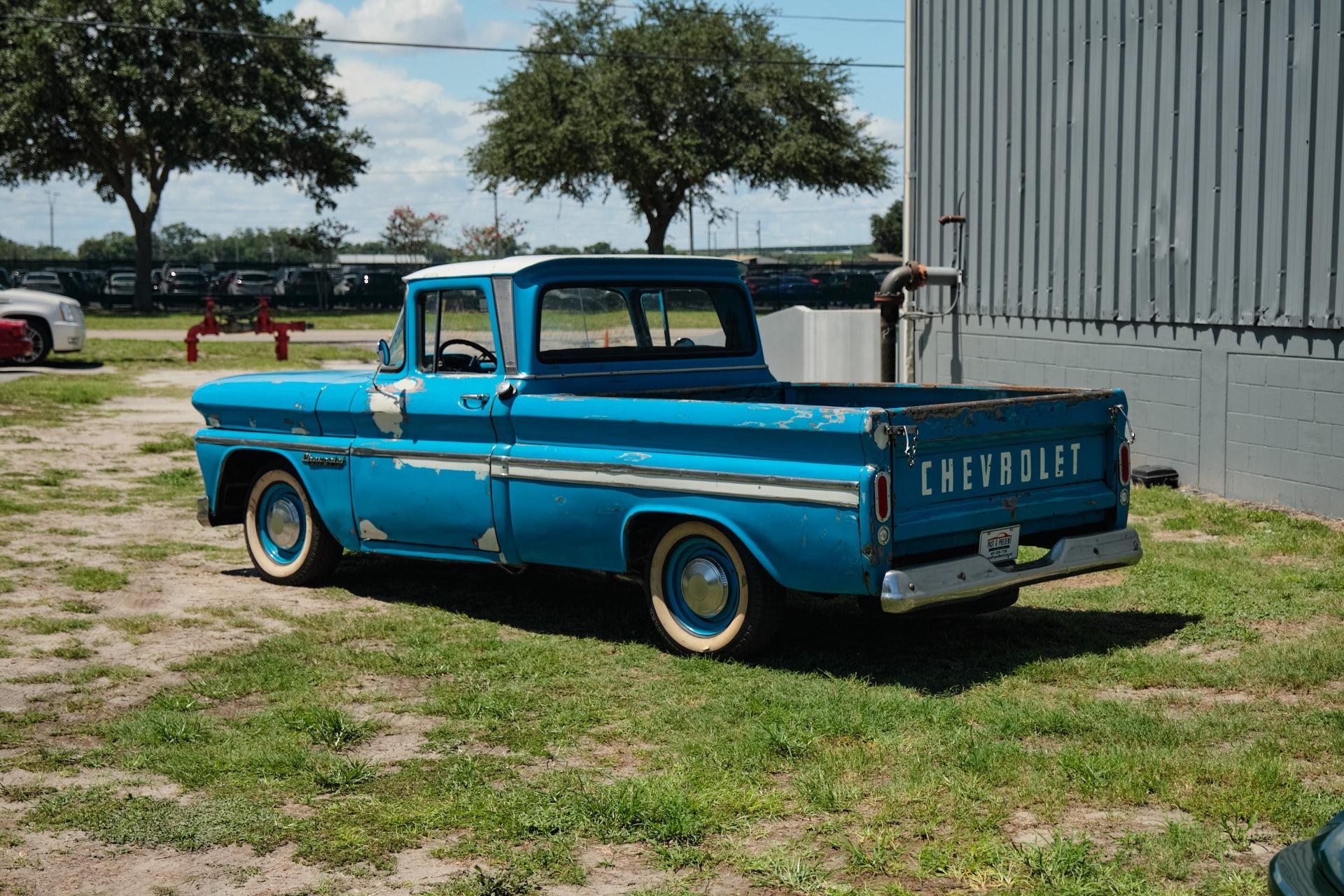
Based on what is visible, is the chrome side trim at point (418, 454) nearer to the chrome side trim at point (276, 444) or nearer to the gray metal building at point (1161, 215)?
the chrome side trim at point (276, 444)

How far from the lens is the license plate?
6.52 m

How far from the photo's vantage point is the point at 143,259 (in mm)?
50500

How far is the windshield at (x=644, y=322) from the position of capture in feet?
24.8

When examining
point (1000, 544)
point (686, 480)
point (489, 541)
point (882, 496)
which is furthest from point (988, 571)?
point (489, 541)

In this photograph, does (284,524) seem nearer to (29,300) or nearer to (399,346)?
(399,346)

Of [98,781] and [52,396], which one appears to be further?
[52,396]

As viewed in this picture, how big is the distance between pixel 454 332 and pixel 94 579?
2736 millimetres

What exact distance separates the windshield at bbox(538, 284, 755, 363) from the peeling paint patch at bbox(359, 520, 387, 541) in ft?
4.60

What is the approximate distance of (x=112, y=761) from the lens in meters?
5.39

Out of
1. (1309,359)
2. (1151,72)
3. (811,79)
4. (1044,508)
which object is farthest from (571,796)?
(811,79)

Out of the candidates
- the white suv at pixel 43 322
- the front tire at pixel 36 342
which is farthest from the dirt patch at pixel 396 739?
the front tire at pixel 36 342

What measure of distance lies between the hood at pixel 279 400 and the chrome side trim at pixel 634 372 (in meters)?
1.28

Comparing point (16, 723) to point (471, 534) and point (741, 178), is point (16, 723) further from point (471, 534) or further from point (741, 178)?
point (741, 178)

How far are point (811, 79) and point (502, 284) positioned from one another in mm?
43744
